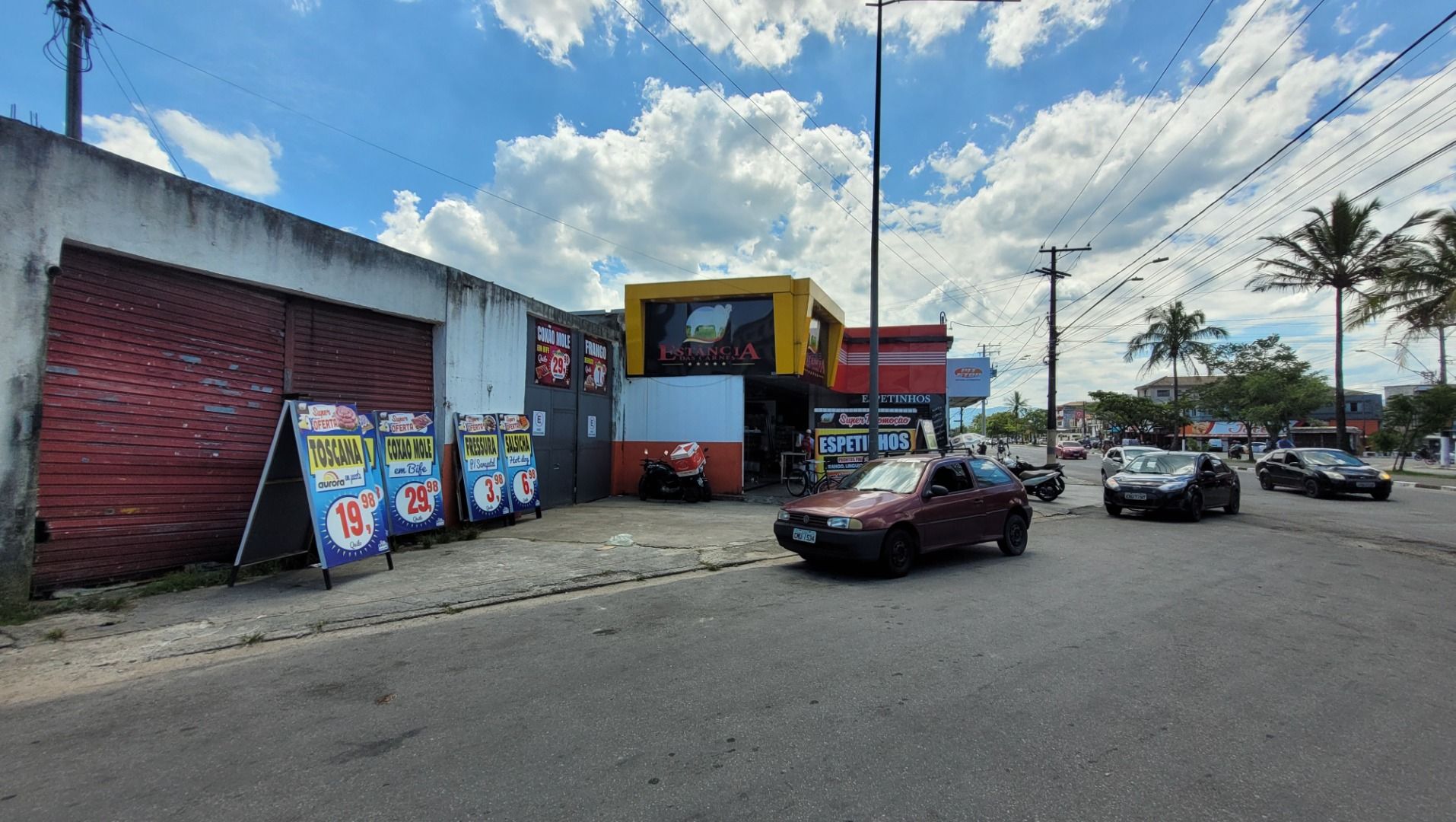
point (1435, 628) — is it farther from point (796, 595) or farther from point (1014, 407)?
point (1014, 407)

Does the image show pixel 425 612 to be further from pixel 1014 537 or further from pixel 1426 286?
pixel 1426 286

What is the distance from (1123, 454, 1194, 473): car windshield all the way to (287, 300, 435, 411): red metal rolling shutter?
14.5 metres

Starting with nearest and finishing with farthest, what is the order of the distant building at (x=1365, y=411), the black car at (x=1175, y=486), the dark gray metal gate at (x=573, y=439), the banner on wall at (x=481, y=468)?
the banner on wall at (x=481, y=468) < the black car at (x=1175, y=486) < the dark gray metal gate at (x=573, y=439) < the distant building at (x=1365, y=411)

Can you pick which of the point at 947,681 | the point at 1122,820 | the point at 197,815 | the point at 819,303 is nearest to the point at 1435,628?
the point at 947,681

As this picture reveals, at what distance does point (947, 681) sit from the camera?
4293 millimetres

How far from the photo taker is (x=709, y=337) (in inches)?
695

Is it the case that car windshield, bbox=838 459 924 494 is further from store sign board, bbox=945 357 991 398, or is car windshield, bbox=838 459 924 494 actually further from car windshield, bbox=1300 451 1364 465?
store sign board, bbox=945 357 991 398

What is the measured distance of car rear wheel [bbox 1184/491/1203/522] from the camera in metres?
13.1

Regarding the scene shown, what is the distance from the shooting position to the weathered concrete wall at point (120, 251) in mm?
6133

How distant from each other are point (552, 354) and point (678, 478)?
13.8ft

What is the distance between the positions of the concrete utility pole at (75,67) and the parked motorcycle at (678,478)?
11658mm

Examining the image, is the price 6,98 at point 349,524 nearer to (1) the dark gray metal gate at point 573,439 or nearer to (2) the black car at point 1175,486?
(1) the dark gray metal gate at point 573,439

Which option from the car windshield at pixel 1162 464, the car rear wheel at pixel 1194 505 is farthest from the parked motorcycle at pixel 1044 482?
the car rear wheel at pixel 1194 505

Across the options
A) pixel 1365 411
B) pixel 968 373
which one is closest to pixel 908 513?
pixel 968 373
